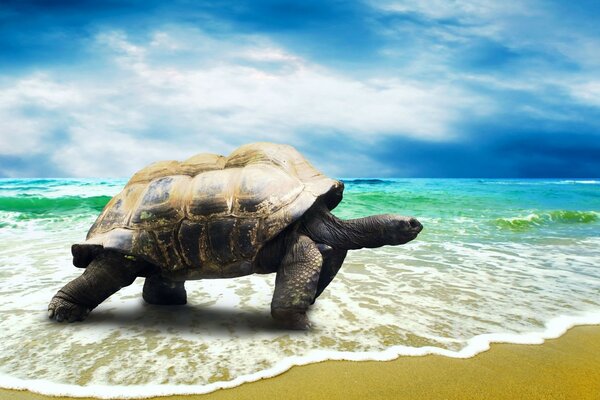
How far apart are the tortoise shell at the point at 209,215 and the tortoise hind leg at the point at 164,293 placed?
0.73m

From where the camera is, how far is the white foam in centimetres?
262

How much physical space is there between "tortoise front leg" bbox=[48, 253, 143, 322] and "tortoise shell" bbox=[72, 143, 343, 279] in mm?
154

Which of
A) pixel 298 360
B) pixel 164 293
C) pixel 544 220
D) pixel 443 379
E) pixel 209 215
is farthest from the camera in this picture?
pixel 544 220

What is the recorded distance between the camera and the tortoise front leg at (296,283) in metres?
3.59

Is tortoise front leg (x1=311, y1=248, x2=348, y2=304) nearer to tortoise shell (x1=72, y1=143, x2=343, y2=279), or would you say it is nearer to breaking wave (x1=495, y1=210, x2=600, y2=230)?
tortoise shell (x1=72, y1=143, x2=343, y2=279)

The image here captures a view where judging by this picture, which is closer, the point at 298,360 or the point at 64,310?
the point at 298,360

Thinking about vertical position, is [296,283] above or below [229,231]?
below

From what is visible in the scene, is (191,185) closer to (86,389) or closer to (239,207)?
(239,207)

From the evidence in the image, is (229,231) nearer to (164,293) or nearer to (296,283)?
(296,283)

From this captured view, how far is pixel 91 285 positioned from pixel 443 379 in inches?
120

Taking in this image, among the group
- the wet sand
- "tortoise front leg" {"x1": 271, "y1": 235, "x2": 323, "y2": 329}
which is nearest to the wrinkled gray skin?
"tortoise front leg" {"x1": 271, "y1": 235, "x2": 323, "y2": 329}

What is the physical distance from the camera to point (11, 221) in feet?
47.9

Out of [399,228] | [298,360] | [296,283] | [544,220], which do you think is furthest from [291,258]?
[544,220]

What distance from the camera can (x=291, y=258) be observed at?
3.72 m
